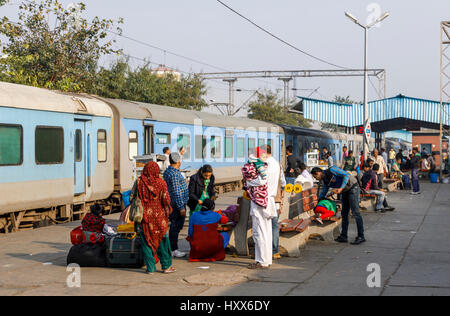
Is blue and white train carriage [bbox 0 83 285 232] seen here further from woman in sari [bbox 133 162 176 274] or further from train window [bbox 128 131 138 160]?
woman in sari [bbox 133 162 176 274]

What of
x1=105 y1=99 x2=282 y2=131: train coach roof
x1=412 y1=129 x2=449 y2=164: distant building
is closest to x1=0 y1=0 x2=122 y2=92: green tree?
x1=105 y1=99 x2=282 y2=131: train coach roof

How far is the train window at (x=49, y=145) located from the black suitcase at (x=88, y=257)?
4.87 metres

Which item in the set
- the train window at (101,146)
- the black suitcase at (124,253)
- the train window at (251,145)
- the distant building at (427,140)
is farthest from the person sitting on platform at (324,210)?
the distant building at (427,140)

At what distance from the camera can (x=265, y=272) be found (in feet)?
A: 28.6

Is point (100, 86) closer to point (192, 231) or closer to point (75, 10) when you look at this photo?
point (75, 10)

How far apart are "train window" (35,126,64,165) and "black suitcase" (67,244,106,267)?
487 centimetres

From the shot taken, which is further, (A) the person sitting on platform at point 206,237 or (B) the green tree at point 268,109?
(B) the green tree at point 268,109

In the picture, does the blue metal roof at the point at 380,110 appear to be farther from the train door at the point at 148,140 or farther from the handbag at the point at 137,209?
the handbag at the point at 137,209

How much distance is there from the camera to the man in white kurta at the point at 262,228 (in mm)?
9039

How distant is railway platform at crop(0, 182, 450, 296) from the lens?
24.5 ft

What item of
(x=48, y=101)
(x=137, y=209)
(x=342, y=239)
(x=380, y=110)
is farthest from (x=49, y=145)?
(x=380, y=110)

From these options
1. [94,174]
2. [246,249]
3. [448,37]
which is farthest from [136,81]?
[246,249]
